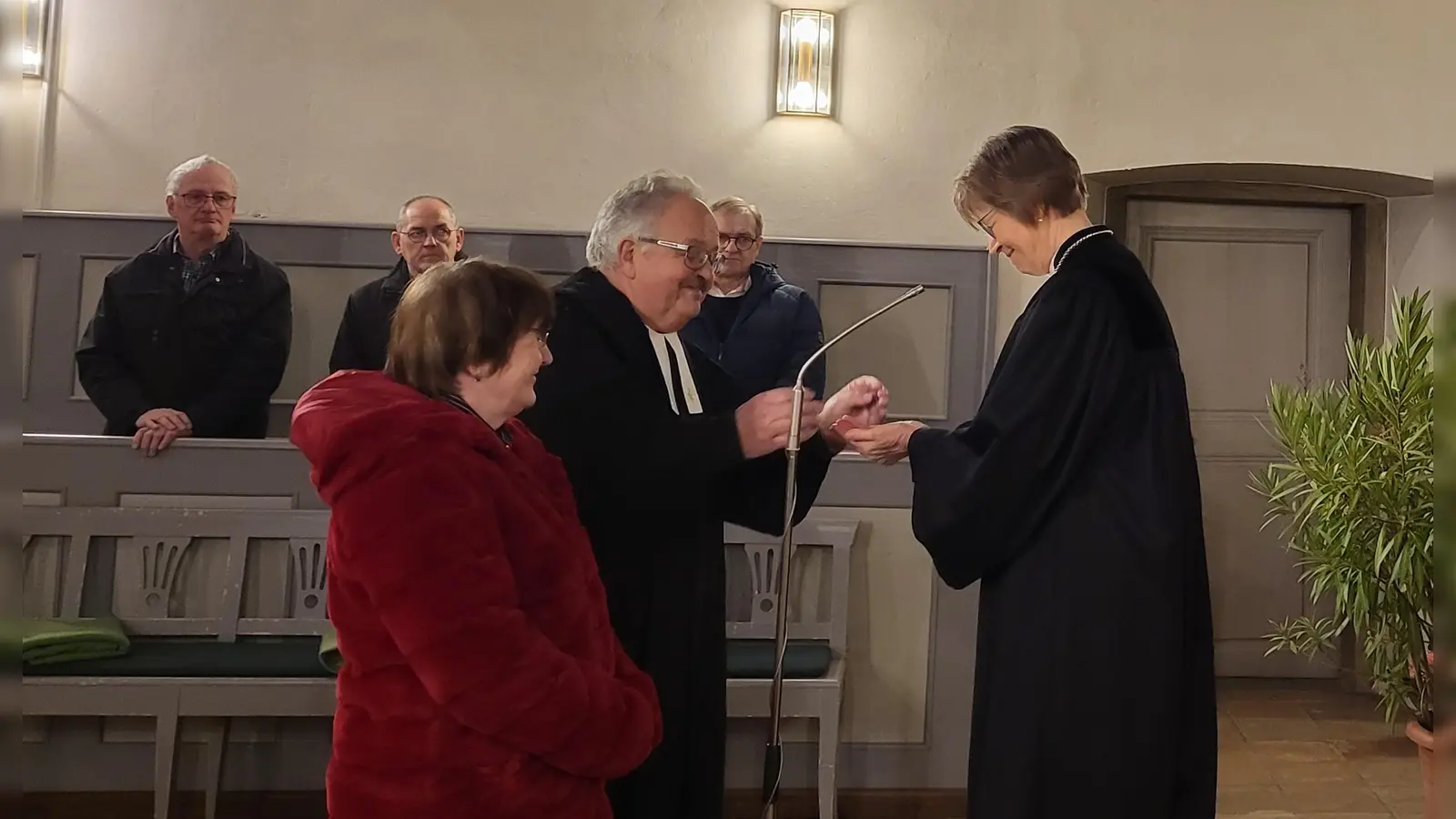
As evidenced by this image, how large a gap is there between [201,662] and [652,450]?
1.72m

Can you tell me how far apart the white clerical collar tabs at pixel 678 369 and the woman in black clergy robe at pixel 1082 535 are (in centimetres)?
42

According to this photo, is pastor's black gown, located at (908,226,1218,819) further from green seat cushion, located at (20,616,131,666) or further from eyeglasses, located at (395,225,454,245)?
green seat cushion, located at (20,616,131,666)

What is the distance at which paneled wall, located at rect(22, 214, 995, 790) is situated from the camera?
3408 millimetres

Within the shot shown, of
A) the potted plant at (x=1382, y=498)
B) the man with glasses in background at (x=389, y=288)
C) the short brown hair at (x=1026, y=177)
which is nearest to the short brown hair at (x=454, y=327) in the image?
the short brown hair at (x=1026, y=177)

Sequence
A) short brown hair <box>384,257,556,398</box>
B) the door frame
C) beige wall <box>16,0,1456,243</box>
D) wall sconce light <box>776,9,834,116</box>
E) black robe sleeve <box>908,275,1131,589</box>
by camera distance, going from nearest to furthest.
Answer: short brown hair <box>384,257,556,398</box> → black robe sleeve <box>908,275,1131,589</box> → beige wall <box>16,0,1456,243</box> → wall sconce light <box>776,9,834,116</box> → the door frame

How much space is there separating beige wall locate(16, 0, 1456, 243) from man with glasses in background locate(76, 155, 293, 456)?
1.51ft

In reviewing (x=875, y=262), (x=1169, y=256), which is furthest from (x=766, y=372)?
(x=1169, y=256)

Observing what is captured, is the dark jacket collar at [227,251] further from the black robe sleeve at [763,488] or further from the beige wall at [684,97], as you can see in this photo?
the black robe sleeve at [763,488]

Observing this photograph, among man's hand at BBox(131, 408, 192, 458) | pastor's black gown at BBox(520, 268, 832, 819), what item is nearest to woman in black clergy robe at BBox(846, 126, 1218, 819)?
pastor's black gown at BBox(520, 268, 832, 819)

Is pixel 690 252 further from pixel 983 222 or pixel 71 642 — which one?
pixel 71 642

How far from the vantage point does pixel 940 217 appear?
4.15 meters

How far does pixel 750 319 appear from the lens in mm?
3650

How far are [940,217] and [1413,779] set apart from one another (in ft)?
7.71

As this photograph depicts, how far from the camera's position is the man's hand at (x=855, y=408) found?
84.0 inches
